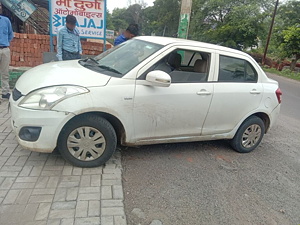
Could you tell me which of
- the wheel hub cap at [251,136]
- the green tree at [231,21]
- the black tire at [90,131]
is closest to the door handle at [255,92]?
the wheel hub cap at [251,136]

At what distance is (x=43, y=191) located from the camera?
256cm

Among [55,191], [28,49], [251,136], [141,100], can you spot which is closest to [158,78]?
[141,100]

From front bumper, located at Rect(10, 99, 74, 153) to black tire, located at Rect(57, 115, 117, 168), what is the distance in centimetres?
10

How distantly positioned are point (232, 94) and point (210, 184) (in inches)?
52.5

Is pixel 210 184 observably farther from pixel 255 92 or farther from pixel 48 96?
pixel 48 96

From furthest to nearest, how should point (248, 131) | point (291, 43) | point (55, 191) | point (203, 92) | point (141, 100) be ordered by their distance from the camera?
point (291, 43)
point (248, 131)
point (203, 92)
point (141, 100)
point (55, 191)

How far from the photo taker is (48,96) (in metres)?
2.69

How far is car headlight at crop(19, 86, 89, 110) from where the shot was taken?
8.73 ft

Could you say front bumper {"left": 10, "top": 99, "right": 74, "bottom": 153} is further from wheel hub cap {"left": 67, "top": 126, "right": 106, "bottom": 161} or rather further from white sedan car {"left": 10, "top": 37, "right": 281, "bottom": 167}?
wheel hub cap {"left": 67, "top": 126, "right": 106, "bottom": 161}

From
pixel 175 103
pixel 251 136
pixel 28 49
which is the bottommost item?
pixel 251 136

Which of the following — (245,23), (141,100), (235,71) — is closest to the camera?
(141,100)

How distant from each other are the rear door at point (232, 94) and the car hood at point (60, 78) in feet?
5.21

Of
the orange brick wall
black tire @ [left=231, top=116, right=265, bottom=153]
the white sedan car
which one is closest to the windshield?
the white sedan car

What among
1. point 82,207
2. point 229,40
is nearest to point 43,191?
point 82,207
